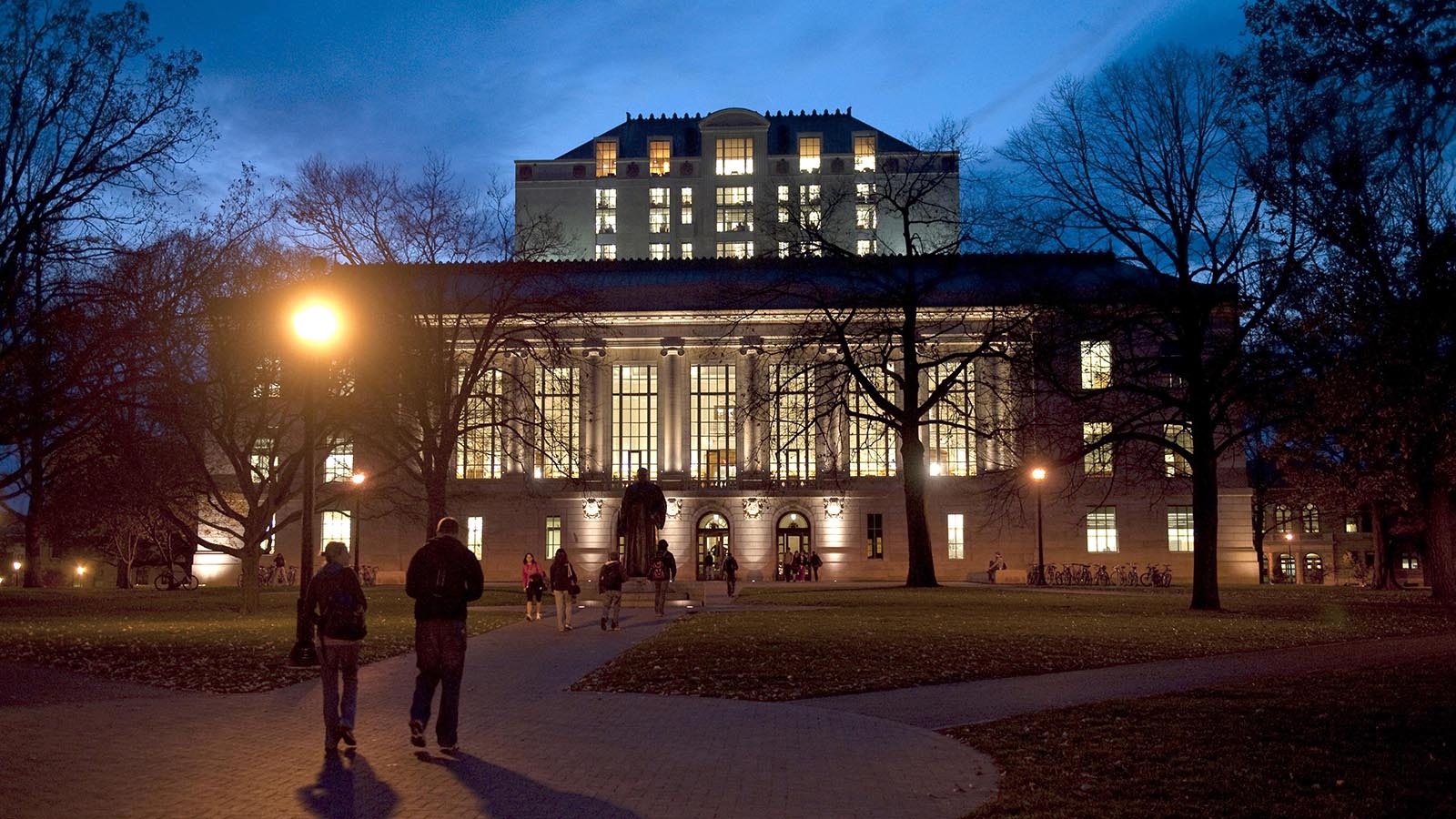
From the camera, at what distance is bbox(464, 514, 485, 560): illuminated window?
67125 millimetres

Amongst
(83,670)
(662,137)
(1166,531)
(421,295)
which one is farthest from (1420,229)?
(662,137)

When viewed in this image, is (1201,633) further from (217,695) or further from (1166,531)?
(1166,531)

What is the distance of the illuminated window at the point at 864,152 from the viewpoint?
298ft

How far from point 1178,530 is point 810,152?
130 feet

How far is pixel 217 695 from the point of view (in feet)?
50.0

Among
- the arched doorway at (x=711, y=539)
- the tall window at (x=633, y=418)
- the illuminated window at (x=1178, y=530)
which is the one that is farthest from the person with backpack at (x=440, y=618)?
the illuminated window at (x=1178, y=530)

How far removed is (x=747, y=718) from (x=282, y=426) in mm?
25686

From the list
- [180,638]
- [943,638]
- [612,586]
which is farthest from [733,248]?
[180,638]

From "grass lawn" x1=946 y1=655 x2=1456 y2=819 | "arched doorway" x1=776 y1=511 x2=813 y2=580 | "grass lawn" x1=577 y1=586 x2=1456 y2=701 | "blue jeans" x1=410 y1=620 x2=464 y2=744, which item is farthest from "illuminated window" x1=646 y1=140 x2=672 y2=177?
"blue jeans" x1=410 y1=620 x2=464 y2=744

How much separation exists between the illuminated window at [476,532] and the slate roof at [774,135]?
118 feet

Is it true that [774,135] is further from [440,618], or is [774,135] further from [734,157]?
[440,618]

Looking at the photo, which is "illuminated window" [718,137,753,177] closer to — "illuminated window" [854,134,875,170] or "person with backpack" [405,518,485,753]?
"illuminated window" [854,134,875,170]

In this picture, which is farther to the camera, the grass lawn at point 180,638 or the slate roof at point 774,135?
the slate roof at point 774,135

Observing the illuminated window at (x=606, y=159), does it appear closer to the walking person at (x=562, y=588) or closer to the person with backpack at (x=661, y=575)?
the person with backpack at (x=661, y=575)
